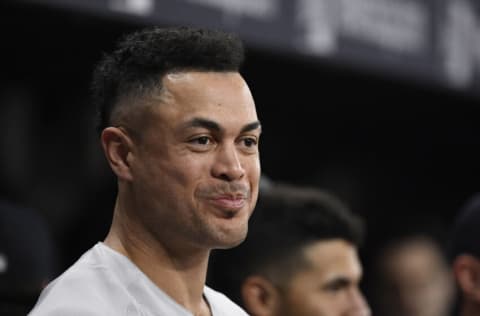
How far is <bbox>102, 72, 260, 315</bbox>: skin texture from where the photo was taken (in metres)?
1.81

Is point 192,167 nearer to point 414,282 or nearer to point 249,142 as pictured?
point 249,142

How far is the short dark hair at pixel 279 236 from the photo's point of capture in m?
3.14

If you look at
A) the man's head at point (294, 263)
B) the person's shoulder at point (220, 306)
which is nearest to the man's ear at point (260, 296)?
the man's head at point (294, 263)

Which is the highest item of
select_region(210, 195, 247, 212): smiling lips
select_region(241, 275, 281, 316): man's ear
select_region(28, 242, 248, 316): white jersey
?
select_region(210, 195, 247, 212): smiling lips

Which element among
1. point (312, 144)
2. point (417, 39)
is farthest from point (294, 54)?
point (312, 144)

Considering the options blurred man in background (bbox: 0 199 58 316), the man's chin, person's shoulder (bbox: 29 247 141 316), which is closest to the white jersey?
person's shoulder (bbox: 29 247 141 316)

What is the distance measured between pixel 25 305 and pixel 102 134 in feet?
2.74

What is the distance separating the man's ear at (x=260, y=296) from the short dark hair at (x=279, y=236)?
0.02 meters

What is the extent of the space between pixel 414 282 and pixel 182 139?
3849mm

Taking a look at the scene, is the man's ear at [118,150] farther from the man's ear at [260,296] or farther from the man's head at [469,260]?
the man's head at [469,260]

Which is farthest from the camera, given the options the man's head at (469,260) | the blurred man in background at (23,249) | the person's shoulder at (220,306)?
the man's head at (469,260)

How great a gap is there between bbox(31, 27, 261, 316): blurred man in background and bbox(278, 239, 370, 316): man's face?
120 centimetres

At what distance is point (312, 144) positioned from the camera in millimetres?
6137

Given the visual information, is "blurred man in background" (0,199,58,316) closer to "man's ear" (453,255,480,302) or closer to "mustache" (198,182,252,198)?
"mustache" (198,182,252,198)
